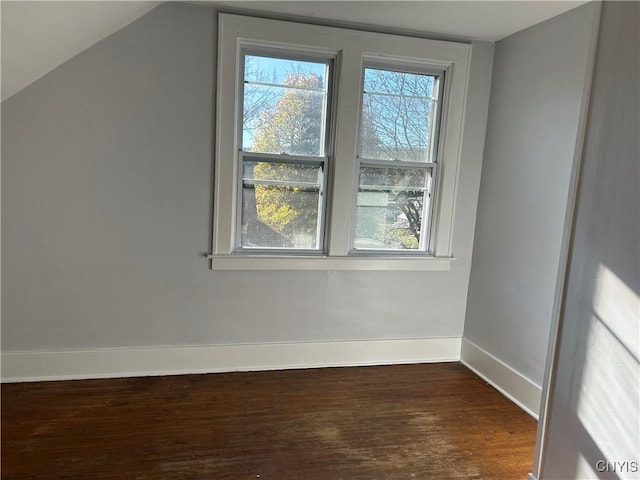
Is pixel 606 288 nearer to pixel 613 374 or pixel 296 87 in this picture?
pixel 613 374

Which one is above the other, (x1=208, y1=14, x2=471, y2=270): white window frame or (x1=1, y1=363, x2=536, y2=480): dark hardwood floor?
(x1=208, y1=14, x2=471, y2=270): white window frame

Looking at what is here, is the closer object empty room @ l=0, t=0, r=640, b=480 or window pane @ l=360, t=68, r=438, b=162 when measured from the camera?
empty room @ l=0, t=0, r=640, b=480

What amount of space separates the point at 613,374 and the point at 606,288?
→ 0.30 metres

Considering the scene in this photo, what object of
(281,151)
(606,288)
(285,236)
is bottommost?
(285,236)

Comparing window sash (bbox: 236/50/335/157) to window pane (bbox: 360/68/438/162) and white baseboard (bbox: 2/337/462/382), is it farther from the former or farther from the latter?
white baseboard (bbox: 2/337/462/382)

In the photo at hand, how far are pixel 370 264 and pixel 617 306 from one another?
177 cm

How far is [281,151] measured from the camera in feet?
9.94

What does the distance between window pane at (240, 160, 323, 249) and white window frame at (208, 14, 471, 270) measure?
0.30 feet

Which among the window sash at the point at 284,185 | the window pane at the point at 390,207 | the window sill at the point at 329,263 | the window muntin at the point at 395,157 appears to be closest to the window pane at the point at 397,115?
the window muntin at the point at 395,157

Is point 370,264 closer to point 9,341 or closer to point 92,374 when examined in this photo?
point 92,374

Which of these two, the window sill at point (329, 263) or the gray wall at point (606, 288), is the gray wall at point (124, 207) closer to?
the window sill at point (329, 263)

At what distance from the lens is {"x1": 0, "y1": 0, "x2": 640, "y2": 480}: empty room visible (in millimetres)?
2316

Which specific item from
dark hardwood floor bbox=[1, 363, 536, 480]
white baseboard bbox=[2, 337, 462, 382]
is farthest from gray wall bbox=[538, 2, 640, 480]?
white baseboard bbox=[2, 337, 462, 382]

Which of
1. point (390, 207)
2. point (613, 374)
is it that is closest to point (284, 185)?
point (390, 207)
